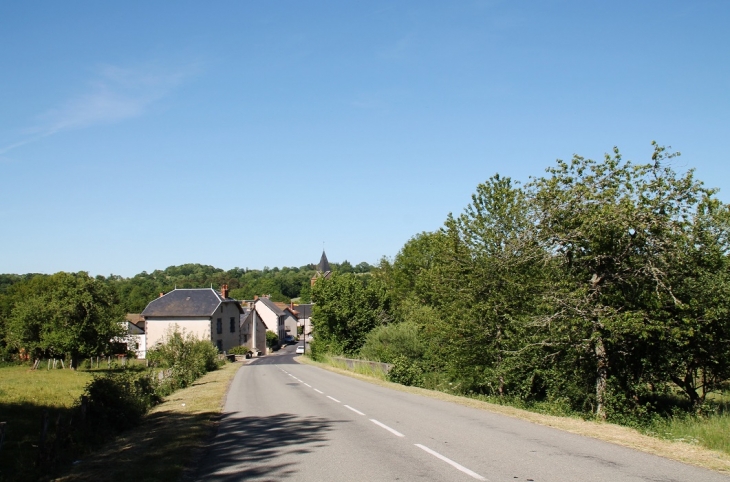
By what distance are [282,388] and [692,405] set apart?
16556mm

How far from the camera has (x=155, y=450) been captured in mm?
11000

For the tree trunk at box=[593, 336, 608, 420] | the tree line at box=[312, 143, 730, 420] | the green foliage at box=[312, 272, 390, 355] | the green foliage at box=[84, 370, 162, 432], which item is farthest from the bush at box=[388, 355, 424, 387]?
the green foliage at box=[312, 272, 390, 355]

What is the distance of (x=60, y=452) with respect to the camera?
11.6 meters

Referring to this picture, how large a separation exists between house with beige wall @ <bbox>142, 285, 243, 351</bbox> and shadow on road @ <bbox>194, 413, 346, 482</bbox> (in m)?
61.8

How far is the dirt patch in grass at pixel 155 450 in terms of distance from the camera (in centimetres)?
904

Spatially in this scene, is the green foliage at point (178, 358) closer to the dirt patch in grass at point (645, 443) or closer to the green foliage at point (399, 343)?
the green foliage at point (399, 343)

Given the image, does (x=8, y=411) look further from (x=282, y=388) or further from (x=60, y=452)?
(x=60, y=452)

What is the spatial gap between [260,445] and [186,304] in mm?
69657

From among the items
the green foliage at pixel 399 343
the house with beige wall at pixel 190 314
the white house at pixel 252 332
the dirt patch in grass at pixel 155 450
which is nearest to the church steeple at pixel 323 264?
the white house at pixel 252 332

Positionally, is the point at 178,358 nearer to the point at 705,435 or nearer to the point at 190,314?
the point at 705,435

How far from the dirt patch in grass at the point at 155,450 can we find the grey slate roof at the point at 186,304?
58.9 metres

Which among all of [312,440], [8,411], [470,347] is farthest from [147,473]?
[470,347]

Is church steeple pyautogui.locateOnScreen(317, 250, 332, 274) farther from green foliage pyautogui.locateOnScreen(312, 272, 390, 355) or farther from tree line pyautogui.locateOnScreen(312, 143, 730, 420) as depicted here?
tree line pyautogui.locateOnScreen(312, 143, 730, 420)

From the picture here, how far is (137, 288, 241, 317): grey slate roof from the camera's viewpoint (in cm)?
7606
